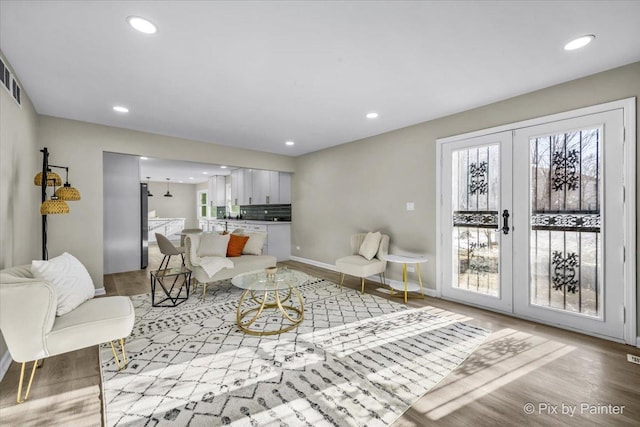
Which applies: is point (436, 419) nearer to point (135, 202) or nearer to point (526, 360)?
point (526, 360)

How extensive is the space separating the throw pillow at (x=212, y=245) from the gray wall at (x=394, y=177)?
2.27 meters

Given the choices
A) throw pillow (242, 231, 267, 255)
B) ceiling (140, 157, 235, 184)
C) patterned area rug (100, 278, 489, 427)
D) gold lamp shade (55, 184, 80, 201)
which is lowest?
patterned area rug (100, 278, 489, 427)

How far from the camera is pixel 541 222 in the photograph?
3100 millimetres

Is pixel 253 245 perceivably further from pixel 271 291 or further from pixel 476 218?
pixel 476 218

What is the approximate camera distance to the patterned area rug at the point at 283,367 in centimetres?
172

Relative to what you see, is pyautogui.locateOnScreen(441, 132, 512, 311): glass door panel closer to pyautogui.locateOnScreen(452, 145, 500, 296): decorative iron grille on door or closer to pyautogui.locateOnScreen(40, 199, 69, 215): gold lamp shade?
pyautogui.locateOnScreen(452, 145, 500, 296): decorative iron grille on door

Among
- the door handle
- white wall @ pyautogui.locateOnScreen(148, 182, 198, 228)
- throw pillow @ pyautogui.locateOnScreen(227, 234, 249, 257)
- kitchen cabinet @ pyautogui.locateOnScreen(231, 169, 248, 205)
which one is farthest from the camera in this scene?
white wall @ pyautogui.locateOnScreen(148, 182, 198, 228)

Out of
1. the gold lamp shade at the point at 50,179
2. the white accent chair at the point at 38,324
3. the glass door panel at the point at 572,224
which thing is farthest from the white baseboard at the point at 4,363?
the glass door panel at the point at 572,224

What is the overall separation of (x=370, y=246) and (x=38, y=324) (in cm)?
369

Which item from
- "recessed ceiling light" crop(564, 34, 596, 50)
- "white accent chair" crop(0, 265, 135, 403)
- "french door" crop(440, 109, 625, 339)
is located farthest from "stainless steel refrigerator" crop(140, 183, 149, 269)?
"recessed ceiling light" crop(564, 34, 596, 50)

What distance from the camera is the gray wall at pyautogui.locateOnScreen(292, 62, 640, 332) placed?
2.90 metres

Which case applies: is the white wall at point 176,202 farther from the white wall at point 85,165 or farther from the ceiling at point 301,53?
the ceiling at point 301,53

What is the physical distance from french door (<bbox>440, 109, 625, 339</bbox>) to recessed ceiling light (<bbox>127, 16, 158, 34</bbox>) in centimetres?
356

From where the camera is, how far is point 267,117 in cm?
388
